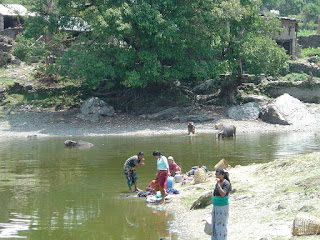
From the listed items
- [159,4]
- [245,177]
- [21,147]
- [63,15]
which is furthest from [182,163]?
[63,15]

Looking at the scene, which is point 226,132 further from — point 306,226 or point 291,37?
point 291,37

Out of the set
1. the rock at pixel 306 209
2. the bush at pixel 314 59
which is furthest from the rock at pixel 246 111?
the rock at pixel 306 209

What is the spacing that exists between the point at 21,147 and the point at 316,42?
3545 centimetres

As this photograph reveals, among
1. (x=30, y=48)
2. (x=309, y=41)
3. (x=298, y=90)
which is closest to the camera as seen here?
(x=30, y=48)

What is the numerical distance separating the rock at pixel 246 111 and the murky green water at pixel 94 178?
4.57 m

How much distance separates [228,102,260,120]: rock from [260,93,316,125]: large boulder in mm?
464

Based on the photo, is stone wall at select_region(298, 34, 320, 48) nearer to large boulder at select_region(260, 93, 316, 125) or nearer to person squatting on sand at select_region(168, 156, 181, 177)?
large boulder at select_region(260, 93, 316, 125)

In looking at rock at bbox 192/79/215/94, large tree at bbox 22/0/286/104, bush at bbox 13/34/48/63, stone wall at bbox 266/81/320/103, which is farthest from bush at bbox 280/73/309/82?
bush at bbox 13/34/48/63

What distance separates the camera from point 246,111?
35.2 meters

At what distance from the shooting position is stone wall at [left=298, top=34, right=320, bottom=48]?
52.8m

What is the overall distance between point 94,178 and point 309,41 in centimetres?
3952

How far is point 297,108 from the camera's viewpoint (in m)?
34.5

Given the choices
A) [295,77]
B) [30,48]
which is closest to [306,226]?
[30,48]

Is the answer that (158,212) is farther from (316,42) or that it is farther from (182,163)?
(316,42)
